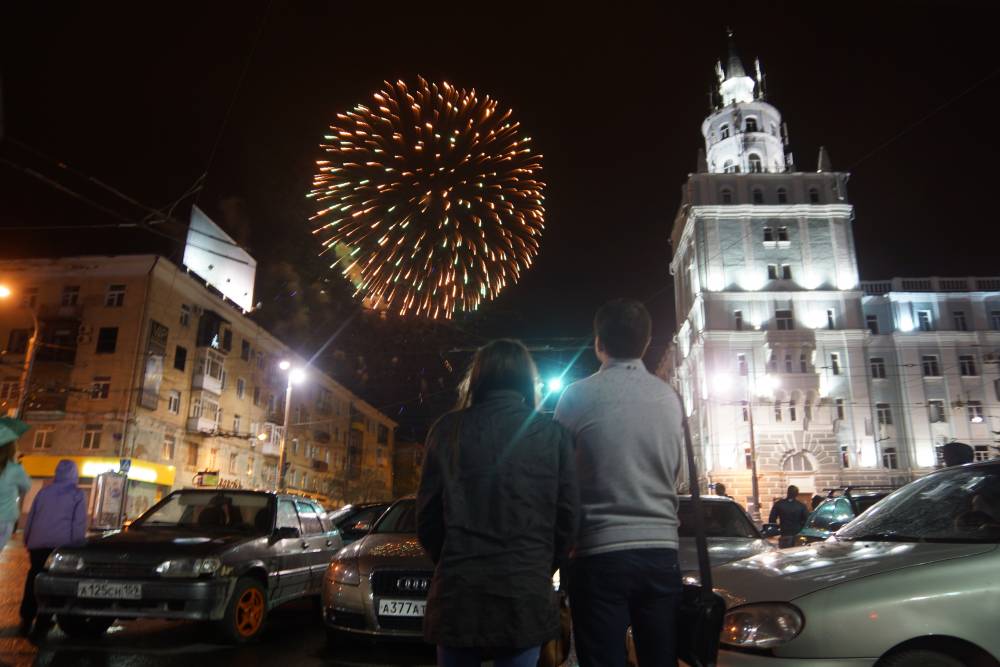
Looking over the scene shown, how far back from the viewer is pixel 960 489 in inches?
183

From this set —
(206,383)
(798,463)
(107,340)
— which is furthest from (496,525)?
(798,463)

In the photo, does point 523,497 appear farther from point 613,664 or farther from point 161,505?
point 161,505

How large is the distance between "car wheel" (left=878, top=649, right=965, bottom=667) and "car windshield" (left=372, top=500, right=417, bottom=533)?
4.72 meters

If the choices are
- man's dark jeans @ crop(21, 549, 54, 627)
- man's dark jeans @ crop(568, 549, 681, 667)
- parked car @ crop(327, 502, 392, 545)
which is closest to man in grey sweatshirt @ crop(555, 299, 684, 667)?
man's dark jeans @ crop(568, 549, 681, 667)

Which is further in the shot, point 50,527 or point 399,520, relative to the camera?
Answer: point 399,520

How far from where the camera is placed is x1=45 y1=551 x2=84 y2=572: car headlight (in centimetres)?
672

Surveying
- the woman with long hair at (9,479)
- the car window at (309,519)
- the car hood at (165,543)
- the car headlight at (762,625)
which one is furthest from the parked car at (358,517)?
the car headlight at (762,625)

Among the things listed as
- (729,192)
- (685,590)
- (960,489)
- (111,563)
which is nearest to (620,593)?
(685,590)

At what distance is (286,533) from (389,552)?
1972 mm

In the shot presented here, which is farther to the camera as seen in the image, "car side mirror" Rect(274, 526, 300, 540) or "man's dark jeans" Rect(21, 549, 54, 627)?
"car side mirror" Rect(274, 526, 300, 540)

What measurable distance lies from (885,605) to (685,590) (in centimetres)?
107

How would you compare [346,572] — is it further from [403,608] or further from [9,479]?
[9,479]

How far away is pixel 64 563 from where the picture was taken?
6.77m

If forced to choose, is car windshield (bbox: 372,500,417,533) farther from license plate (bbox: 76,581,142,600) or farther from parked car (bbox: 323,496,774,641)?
license plate (bbox: 76,581,142,600)
